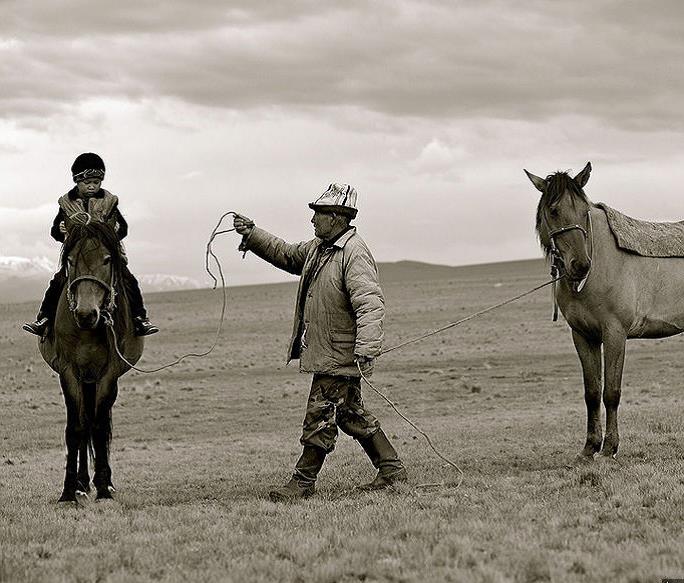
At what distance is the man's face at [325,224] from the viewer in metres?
9.18

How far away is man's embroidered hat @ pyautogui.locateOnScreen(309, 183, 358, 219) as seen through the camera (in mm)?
9133

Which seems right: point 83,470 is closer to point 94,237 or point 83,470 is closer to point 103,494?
point 103,494

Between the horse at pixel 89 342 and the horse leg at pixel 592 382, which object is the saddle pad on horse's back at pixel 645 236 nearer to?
the horse leg at pixel 592 382

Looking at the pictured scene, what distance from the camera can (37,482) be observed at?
1185 centimetres

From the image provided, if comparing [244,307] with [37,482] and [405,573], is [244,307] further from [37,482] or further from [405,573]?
[405,573]

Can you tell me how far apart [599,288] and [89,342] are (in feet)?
17.3

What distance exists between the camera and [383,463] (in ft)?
31.1

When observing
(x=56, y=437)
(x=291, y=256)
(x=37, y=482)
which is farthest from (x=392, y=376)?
(x=291, y=256)

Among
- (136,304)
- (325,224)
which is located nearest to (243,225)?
(325,224)

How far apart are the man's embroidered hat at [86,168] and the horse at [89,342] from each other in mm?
613

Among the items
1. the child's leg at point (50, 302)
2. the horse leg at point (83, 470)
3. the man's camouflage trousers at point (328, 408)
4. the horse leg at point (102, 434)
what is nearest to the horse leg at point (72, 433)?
the horse leg at point (102, 434)

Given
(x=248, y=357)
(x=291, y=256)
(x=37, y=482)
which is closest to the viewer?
(x=291, y=256)

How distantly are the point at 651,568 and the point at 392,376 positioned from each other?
19.3 m

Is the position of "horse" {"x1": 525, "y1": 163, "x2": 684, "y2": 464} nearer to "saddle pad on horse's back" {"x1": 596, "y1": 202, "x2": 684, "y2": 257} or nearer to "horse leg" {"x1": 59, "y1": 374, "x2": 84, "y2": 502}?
"saddle pad on horse's back" {"x1": 596, "y1": 202, "x2": 684, "y2": 257}
